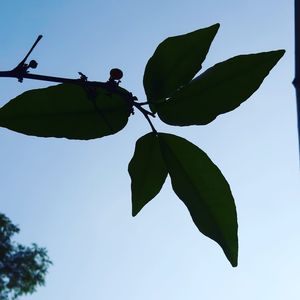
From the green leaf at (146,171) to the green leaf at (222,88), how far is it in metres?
0.09

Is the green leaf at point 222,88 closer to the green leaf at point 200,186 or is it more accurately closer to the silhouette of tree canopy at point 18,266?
the green leaf at point 200,186

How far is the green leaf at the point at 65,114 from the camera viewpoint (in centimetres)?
82

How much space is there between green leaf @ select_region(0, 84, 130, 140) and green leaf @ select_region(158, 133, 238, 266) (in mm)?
107

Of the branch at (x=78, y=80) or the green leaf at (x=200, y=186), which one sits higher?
the branch at (x=78, y=80)

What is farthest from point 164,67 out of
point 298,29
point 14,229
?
point 14,229

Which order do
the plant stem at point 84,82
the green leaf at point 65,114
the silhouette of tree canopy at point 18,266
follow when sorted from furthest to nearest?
the silhouette of tree canopy at point 18,266
the green leaf at point 65,114
the plant stem at point 84,82

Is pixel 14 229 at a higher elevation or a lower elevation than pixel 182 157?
higher

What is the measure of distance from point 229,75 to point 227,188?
22 centimetres

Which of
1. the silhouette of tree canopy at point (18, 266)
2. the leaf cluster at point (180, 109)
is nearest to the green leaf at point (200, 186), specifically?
the leaf cluster at point (180, 109)

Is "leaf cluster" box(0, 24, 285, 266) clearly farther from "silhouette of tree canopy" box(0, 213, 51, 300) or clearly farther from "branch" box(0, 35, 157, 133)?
"silhouette of tree canopy" box(0, 213, 51, 300)

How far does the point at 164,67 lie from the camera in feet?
2.78

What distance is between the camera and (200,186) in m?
0.87

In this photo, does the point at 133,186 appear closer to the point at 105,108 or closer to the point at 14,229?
the point at 105,108

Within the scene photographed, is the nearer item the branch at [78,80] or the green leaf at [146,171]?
the branch at [78,80]
